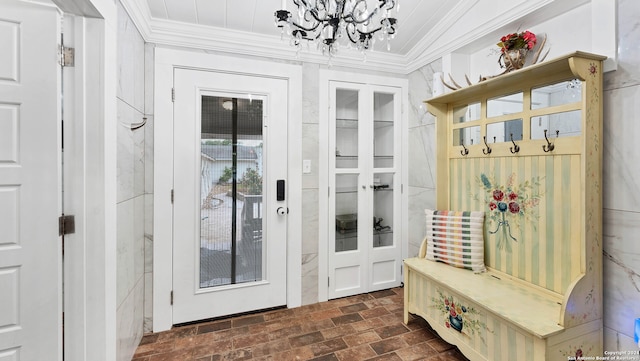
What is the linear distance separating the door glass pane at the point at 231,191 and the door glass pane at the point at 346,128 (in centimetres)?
74

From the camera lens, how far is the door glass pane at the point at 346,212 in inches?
106

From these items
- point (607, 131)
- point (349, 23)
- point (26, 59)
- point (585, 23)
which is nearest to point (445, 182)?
point (607, 131)

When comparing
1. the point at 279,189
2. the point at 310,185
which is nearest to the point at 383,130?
the point at 310,185

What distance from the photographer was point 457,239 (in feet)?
6.68

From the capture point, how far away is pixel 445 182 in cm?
231

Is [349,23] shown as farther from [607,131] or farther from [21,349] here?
[21,349]

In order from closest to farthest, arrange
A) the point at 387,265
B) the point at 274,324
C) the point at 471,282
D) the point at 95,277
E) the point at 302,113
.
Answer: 1. the point at 95,277
2. the point at 471,282
3. the point at 274,324
4. the point at 302,113
5. the point at 387,265

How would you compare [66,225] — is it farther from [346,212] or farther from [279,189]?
[346,212]

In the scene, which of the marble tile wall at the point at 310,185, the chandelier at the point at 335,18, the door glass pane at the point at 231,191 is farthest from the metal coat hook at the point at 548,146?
the door glass pane at the point at 231,191

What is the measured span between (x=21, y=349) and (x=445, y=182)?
269cm

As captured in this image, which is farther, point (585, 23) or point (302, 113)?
point (302, 113)

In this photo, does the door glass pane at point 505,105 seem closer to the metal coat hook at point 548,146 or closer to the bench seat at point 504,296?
the metal coat hook at point 548,146

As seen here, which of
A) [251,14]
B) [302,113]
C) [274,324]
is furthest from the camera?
[302,113]

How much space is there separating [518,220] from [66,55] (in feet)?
8.82
